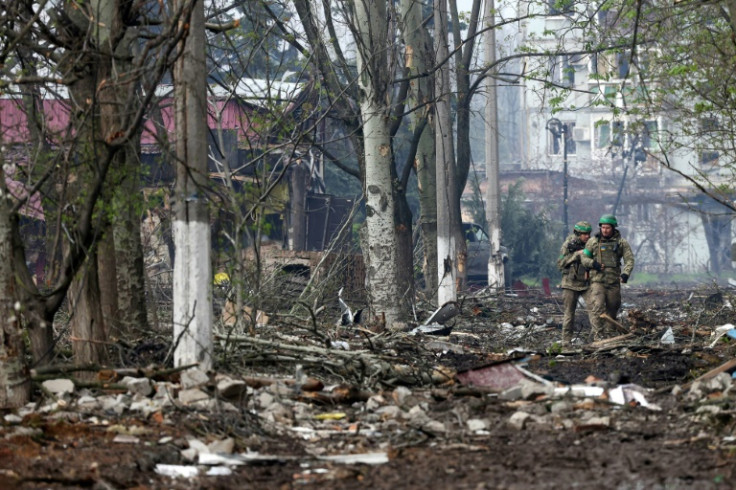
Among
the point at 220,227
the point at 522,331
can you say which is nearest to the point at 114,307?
the point at 220,227

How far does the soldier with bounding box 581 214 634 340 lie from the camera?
14469mm

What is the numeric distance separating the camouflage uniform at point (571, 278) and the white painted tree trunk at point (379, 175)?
2695 mm

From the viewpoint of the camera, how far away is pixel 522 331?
16.3 m

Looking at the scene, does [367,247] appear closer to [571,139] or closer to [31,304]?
[31,304]

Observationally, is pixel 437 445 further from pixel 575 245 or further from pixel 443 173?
pixel 443 173

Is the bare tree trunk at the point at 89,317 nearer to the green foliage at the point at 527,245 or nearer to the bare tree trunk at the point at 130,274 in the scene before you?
the bare tree trunk at the point at 130,274

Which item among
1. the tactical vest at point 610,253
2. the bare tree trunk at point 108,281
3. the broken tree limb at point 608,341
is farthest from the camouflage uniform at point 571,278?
the bare tree trunk at point 108,281

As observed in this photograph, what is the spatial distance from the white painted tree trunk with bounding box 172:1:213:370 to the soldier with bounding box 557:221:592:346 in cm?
742

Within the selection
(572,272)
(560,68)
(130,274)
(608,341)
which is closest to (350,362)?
(130,274)

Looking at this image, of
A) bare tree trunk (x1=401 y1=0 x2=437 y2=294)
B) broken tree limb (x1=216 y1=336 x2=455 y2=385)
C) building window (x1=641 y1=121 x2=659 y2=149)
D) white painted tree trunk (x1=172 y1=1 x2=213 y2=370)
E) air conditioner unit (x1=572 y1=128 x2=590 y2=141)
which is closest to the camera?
white painted tree trunk (x1=172 y1=1 x2=213 y2=370)

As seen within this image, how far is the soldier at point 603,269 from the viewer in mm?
14469

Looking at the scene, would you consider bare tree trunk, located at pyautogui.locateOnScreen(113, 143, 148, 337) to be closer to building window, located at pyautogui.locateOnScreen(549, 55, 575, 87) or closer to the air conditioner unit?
building window, located at pyautogui.locateOnScreen(549, 55, 575, 87)

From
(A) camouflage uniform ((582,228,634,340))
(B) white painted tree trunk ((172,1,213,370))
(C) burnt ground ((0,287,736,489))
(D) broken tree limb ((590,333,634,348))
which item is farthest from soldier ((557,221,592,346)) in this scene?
(B) white painted tree trunk ((172,1,213,370))

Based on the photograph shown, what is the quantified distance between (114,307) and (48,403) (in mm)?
2452
